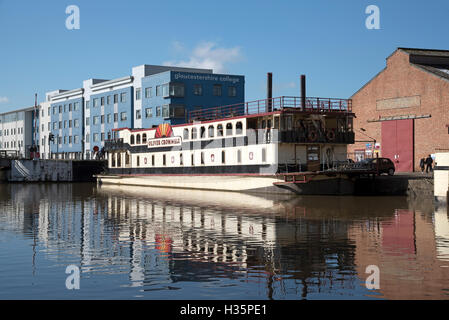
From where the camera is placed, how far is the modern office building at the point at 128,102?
222 ft

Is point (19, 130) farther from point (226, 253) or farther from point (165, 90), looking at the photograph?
point (226, 253)

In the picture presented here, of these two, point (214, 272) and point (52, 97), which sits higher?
point (52, 97)

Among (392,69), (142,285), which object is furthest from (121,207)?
(392,69)

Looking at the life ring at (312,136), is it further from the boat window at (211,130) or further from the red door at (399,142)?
the red door at (399,142)

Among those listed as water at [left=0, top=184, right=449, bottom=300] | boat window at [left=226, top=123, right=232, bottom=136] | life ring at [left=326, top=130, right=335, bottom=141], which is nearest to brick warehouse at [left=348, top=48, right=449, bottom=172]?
life ring at [left=326, top=130, right=335, bottom=141]

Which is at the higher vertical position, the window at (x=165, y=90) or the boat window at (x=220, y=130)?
the window at (x=165, y=90)

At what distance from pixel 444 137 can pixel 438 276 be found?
3295cm

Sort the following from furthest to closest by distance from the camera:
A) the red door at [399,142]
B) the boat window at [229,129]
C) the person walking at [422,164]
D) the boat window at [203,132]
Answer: the red door at [399,142] → the person walking at [422,164] → the boat window at [203,132] → the boat window at [229,129]

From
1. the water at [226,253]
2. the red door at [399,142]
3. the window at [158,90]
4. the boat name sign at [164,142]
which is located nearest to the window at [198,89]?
the window at [158,90]

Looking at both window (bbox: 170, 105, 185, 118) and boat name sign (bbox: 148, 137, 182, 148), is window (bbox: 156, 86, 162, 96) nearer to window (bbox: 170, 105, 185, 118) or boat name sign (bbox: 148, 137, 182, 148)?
window (bbox: 170, 105, 185, 118)

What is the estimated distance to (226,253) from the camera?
13.1 meters

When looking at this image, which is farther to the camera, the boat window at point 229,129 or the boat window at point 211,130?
the boat window at point 211,130
